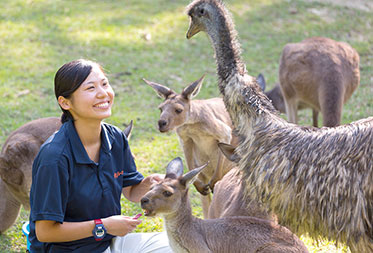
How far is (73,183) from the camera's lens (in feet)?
8.38

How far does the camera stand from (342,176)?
8.10ft

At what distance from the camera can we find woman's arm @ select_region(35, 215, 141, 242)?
8.06 feet

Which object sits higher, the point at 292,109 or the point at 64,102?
the point at 64,102

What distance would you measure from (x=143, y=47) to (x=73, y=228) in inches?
225

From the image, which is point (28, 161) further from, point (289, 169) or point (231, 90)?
point (289, 169)

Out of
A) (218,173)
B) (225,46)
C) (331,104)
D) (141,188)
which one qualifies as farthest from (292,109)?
(141,188)

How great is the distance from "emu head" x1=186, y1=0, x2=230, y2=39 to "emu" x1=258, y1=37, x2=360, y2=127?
1.89 m

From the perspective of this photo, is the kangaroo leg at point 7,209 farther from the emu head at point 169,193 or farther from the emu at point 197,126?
the emu head at point 169,193

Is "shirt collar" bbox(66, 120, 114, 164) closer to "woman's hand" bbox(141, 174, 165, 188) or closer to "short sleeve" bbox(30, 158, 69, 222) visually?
"short sleeve" bbox(30, 158, 69, 222)

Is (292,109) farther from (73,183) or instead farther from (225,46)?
(73,183)

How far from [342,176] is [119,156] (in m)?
1.12

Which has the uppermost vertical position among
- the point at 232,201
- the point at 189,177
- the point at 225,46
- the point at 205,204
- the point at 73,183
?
the point at 225,46

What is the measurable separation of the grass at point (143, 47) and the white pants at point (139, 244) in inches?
55.1

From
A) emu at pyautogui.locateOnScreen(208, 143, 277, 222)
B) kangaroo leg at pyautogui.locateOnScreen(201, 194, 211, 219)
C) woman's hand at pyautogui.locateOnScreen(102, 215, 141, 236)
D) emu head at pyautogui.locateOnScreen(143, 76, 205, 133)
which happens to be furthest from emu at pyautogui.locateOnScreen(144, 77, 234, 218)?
woman's hand at pyautogui.locateOnScreen(102, 215, 141, 236)
